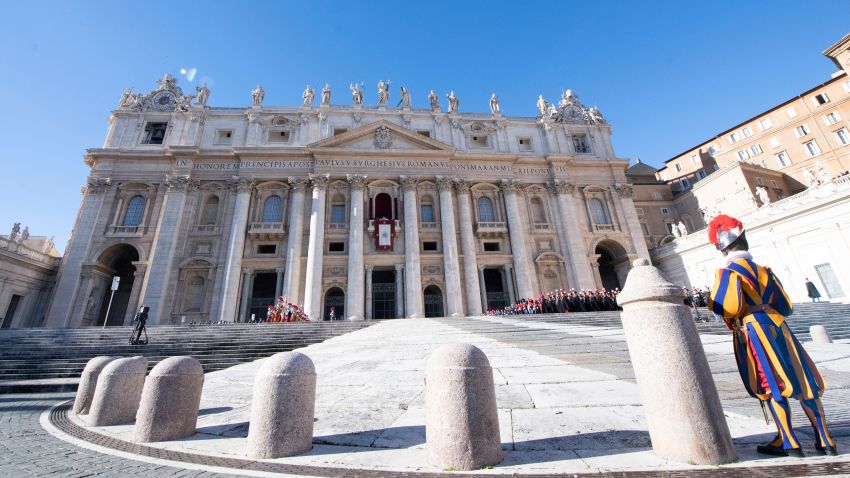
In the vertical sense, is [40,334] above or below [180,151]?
below

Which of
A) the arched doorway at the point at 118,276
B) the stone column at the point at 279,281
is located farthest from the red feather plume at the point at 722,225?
the arched doorway at the point at 118,276

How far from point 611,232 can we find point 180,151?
113 feet

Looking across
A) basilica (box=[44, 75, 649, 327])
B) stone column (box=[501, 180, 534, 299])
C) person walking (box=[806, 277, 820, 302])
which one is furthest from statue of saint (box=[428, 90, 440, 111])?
person walking (box=[806, 277, 820, 302])

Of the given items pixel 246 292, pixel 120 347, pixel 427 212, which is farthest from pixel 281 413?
pixel 427 212

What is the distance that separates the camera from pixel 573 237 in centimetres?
2750

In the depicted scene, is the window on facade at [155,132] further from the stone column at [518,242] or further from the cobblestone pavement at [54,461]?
the cobblestone pavement at [54,461]

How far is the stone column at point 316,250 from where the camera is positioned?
75.5 feet

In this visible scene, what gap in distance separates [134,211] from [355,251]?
16628mm

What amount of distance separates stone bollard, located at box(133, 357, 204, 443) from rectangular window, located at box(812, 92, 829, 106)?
1963 inches

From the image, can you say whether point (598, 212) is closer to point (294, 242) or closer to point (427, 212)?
point (427, 212)

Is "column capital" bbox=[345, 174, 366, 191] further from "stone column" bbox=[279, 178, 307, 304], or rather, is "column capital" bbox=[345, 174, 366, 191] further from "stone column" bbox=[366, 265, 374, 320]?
"stone column" bbox=[366, 265, 374, 320]

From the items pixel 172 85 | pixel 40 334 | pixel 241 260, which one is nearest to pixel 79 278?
pixel 241 260

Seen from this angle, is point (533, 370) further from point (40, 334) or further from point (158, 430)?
point (40, 334)

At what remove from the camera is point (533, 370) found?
5.62m
